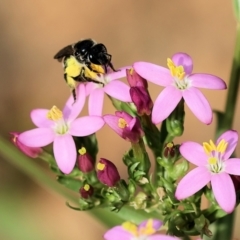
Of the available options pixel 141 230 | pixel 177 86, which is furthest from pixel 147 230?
pixel 177 86

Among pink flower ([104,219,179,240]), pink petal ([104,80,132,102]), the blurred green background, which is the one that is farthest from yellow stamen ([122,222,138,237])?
the blurred green background

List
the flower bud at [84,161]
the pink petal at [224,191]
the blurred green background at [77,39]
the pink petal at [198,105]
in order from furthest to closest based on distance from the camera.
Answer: the blurred green background at [77,39]
the flower bud at [84,161]
the pink petal at [198,105]
the pink petal at [224,191]

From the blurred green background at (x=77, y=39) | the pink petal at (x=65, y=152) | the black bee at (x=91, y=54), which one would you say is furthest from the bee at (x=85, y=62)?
the blurred green background at (x=77, y=39)

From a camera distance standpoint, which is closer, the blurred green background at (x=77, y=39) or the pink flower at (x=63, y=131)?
the pink flower at (x=63, y=131)

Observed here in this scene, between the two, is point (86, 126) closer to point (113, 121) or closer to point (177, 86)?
point (113, 121)

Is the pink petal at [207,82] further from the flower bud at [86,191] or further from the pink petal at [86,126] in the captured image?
the flower bud at [86,191]
